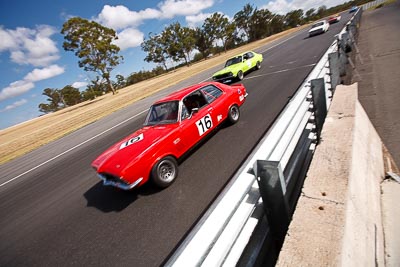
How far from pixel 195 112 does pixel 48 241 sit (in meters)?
3.86

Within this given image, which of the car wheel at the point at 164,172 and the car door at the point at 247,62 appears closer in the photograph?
the car wheel at the point at 164,172

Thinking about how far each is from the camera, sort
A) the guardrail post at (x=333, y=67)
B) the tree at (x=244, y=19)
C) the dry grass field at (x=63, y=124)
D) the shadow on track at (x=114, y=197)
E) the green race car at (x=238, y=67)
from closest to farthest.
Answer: the guardrail post at (x=333, y=67) → the shadow on track at (x=114, y=197) → the green race car at (x=238, y=67) → the dry grass field at (x=63, y=124) → the tree at (x=244, y=19)

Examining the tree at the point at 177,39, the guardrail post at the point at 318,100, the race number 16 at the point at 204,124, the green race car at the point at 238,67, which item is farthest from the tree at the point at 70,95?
the guardrail post at the point at 318,100

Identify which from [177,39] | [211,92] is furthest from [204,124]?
[177,39]

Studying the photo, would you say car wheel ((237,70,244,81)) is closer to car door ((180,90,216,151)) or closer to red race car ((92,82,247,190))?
red race car ((92,82,247,190))

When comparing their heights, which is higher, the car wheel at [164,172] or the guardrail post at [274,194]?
the guardrail post at [274,194]

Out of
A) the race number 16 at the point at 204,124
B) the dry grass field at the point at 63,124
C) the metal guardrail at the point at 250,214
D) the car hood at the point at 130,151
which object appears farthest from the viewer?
the dry grass field at the point at 63,124

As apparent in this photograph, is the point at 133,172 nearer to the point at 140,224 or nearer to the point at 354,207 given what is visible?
the point at 140,224

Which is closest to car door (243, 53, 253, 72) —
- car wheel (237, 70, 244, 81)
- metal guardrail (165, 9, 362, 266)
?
car wheel (237, 70, 244, 81)

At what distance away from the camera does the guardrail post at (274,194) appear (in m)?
1.58

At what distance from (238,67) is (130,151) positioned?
36.1 ft

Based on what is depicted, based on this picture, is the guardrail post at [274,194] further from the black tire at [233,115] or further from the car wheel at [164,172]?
the black tire at [233,115]

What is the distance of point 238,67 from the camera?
45.0 feet

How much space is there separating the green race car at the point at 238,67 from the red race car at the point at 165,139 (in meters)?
7.05
